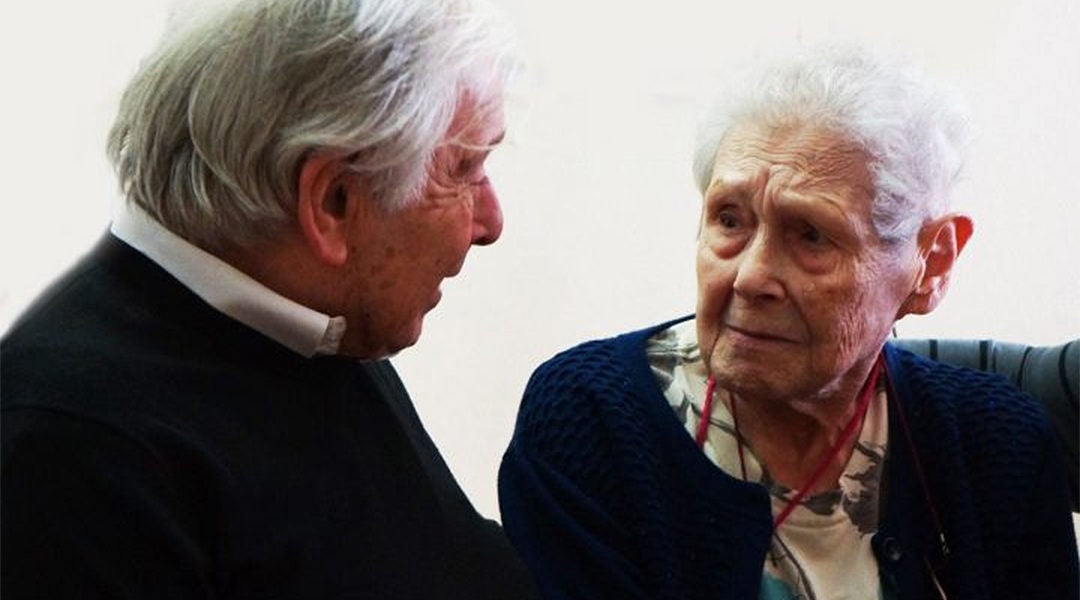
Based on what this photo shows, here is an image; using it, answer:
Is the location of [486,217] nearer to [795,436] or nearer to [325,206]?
[325,206]

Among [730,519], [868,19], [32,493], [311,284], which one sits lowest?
[730,519]

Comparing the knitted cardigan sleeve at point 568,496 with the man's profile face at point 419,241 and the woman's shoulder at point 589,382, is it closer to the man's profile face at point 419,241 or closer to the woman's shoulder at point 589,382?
the woman's shoulder at point 589,382

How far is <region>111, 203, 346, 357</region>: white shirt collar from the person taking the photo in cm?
121

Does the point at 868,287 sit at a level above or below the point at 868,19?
below

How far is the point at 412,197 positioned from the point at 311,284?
0.39 feet

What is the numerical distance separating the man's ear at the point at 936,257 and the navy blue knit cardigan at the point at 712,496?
10 cm

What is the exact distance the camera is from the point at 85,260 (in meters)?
1.24

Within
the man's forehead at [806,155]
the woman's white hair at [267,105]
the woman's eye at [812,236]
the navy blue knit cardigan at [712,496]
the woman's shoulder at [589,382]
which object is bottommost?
the navy blue knit cardigan at [712,496]

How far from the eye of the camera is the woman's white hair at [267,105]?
1176 mm

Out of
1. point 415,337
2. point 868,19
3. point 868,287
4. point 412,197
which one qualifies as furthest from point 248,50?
point 868,19

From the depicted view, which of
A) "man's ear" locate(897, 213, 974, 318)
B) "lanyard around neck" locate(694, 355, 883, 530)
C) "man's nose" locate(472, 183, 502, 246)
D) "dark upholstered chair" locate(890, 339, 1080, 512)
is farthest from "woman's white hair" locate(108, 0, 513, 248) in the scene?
"dark upholstered chair" locate(890, 339, 1080, 512)

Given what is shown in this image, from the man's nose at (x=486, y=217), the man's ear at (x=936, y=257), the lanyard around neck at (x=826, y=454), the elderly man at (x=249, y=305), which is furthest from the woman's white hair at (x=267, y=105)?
the man's ear at (x=936, y=257)

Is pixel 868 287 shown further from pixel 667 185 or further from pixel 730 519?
pixel 667 185

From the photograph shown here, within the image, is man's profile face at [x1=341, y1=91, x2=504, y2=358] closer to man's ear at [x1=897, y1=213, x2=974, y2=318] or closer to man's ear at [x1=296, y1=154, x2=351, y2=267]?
man's ear at [x1=296, y1=154, x2=351, y2=267]
